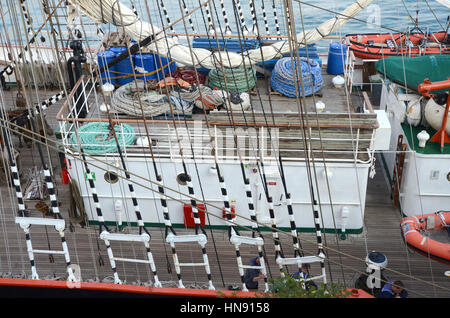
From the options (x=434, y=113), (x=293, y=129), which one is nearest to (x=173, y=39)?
(x=293, y=129)

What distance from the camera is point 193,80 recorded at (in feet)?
35.7

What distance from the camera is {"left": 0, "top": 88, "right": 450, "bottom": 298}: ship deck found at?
8.50 m

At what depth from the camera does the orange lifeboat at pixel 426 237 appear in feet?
27.1

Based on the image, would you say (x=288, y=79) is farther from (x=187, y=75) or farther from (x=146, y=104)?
(x=146, y=104)

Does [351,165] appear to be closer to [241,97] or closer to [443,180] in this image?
[443,180]

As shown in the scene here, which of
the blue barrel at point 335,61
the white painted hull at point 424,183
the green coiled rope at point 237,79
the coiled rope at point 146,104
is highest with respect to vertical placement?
the blue barrel at point 335,61

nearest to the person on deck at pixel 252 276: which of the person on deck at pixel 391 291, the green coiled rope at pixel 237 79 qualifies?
the person on deck at pixel 391 291

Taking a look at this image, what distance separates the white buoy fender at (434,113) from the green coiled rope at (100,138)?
511cm

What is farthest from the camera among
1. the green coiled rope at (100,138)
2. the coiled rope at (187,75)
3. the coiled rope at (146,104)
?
the coiled rope at (187,75)

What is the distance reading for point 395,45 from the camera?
13.4 meters

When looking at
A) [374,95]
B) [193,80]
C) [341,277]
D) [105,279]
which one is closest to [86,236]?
[105,279]

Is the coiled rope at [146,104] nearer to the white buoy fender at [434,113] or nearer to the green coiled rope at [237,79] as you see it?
the green coiled rope at [237,79]

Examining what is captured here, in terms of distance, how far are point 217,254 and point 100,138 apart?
2.84 meters

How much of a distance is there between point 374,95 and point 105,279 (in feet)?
26.1
